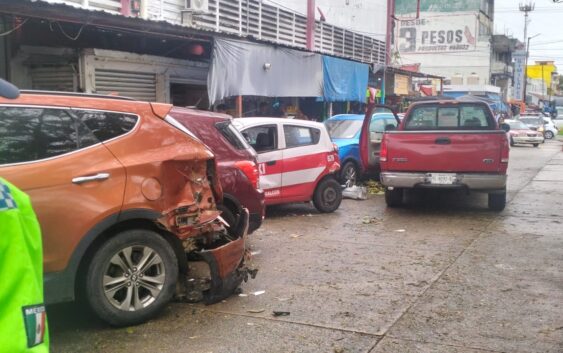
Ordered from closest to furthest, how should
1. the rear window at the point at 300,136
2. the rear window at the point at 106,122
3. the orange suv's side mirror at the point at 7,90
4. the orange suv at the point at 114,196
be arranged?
the orange suv's side mirror at the point at 7,90
the orange suv at the point at 114,196
the rear window at the point at 106,122
the rear window at the point at 300,136

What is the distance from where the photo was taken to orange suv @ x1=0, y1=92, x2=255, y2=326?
4207mm

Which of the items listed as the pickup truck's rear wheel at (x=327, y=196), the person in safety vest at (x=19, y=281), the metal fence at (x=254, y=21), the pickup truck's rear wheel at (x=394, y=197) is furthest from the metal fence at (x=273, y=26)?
the person in safety vest at (x=19, y=281)

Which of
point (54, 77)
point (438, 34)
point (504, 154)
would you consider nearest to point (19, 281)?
point (504, 154)

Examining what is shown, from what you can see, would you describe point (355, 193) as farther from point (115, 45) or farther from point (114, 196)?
point (114, 196)

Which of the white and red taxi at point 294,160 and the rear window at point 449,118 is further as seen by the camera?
the rear window at point 449,118

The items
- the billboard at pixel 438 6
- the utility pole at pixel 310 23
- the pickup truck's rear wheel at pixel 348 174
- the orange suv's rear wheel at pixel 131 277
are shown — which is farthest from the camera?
the billboard at pixel 438 6

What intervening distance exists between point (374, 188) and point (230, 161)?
22.5 ft

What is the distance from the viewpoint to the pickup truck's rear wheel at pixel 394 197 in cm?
1048

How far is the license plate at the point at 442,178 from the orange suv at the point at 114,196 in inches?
206

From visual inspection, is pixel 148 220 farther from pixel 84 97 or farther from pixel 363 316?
pixel 363 316

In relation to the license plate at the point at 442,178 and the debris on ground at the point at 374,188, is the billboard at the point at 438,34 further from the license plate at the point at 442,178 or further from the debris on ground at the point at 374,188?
Result: the license plate at the point at 442,178

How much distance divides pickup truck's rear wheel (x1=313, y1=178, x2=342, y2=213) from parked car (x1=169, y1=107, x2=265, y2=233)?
3079mm

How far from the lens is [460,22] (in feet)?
196

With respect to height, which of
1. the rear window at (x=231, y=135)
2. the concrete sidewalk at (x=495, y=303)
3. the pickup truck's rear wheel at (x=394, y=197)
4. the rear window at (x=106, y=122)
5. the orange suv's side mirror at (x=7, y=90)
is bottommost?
the concrete sidewalk at (x=495, y=303)
